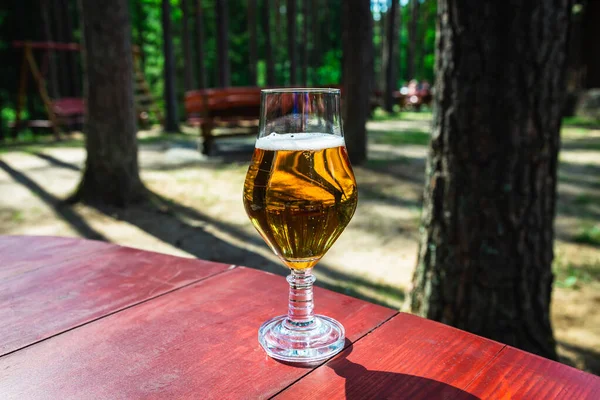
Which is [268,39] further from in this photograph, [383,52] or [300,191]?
[300,191]

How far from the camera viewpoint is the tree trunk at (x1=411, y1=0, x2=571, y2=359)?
2066 millimetres

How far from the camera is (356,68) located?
25.8 feet

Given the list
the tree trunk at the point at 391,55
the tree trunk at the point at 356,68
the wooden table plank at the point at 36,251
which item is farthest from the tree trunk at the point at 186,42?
the wooden table plank at the point at 36,251

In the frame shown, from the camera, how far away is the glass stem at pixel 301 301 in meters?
0.85

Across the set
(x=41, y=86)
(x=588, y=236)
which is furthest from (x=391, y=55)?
(x=588, y=236)

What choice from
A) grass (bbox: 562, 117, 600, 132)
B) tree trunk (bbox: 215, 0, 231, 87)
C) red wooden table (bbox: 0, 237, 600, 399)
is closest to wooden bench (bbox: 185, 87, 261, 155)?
tree trunk (bbox: 215, 0, 231, 87)

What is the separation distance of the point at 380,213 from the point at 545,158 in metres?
3.42

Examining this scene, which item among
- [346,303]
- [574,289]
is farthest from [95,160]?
[346,303]

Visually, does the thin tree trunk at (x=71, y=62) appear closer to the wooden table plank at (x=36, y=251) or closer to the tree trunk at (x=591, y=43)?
the tree trunk at (x=591, y=43)

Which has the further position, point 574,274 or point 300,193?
point 574,274

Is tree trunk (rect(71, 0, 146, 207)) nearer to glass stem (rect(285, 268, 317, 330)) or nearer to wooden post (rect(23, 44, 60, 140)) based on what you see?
glass stem (rect(285, 268, 317, 330))

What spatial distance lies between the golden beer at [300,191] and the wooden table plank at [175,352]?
17cm

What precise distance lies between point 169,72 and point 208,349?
41.9 feet

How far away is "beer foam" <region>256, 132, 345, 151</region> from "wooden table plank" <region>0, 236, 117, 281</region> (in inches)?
27.6
